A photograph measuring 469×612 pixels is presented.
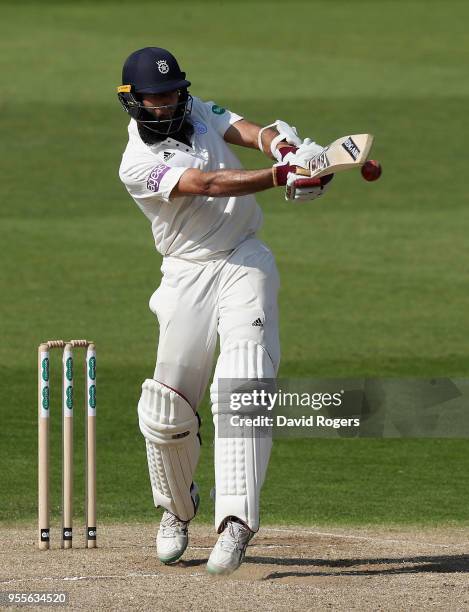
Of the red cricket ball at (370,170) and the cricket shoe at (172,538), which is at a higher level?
the red cricket ball at (370,170)

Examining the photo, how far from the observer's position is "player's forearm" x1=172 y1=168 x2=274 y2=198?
6.34 meters

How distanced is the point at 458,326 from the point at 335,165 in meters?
7.40

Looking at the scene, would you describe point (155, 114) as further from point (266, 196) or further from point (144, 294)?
point (266, 196)

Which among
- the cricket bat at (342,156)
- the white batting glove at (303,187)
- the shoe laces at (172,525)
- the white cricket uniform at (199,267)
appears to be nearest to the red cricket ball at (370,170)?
the cricket bat at (342,156)

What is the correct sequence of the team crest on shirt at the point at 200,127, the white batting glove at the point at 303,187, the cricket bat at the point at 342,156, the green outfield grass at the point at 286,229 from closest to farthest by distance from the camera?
the cricket bat at the point at 342,156 < the white batting glove at the point at 303,187 < the team crest on shirt at the point at 200,127 < the green outfield grass at the point at 286,229

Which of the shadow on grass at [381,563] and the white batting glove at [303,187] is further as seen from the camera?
the shadow on grass at [381,563]

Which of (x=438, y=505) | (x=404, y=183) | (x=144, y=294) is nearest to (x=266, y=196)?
(x=404, y=183)

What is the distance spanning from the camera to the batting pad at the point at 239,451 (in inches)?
253

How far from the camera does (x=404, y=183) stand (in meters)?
18.9

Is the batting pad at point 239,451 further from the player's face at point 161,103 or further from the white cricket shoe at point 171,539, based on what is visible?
the player's face at point 161,103

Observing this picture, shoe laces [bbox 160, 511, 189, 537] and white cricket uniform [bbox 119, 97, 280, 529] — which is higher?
white cricket uniform [bbox 119, 97, 280, 529]

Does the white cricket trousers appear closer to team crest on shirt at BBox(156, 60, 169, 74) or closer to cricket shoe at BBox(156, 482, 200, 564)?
cricket shoe at BBox(156, 482, 200, 564)

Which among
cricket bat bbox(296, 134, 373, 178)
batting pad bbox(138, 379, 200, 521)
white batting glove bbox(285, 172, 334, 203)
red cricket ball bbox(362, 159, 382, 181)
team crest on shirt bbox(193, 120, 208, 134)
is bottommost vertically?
batting pad bbox(138, 379, 200, 521)

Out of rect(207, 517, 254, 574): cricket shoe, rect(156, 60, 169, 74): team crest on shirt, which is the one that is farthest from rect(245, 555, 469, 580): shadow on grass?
rect(156, 60, 169, 74): team crest on shirt
